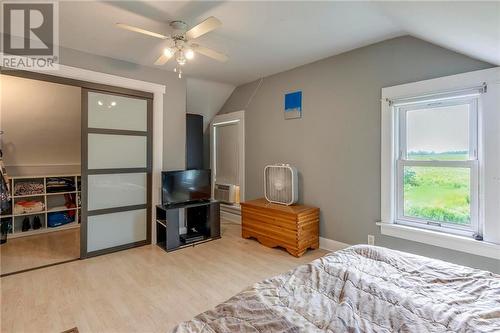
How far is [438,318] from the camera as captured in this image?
104cm

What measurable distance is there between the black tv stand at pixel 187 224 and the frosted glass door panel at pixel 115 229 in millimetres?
241

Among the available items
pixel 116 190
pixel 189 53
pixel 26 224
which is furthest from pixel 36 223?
pixel 189 53

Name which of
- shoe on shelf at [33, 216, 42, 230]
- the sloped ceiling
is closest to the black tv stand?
the sloped ceiling

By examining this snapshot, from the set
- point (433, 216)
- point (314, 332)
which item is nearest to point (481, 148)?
point (433, 216)

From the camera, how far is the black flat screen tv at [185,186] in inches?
137

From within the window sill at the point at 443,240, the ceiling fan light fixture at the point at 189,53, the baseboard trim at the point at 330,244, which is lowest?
the baseboard trim at the point at 330,244

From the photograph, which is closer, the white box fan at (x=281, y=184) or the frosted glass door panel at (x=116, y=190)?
the frosted glass door panel at (x=116, y=190)

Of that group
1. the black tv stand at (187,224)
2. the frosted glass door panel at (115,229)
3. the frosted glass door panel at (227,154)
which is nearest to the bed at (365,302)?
the black tv stand at (187,224)

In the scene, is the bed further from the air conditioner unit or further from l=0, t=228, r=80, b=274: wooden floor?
the air conditioner unit

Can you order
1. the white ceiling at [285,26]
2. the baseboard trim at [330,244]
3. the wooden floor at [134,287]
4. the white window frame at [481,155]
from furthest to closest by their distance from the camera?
the baseboard trim at [330,244] < the white window frame at [481,155] < the wooden floor at [134,287] < the white ceiling at [285,26]

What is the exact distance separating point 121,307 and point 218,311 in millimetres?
1482

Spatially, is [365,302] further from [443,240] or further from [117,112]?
[117,112]

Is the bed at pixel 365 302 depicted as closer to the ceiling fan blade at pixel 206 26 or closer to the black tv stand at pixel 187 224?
the ceiling fan blade at pixel 206 26

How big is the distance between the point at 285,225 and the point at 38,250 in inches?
130
